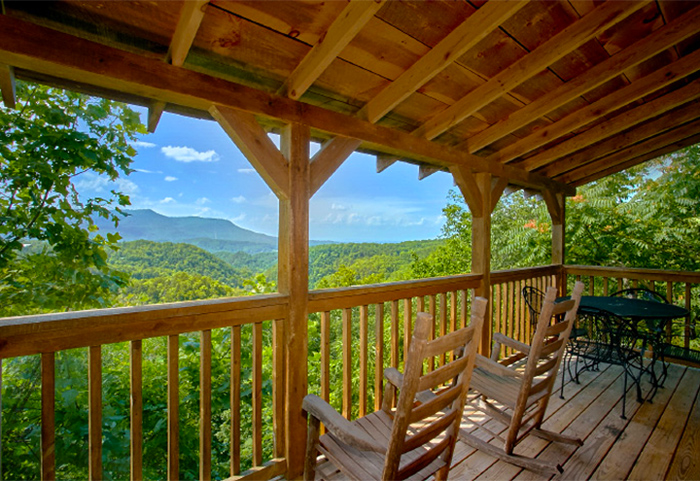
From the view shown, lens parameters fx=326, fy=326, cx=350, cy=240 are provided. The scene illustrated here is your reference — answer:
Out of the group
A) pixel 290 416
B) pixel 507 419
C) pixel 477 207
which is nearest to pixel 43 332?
pixel 290 416

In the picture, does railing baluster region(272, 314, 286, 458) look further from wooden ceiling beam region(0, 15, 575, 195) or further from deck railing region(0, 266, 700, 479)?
wooden ceiling beam region(0, 15, 575, 195)

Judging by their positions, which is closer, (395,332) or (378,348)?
(378,348)

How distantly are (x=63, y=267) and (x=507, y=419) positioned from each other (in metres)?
3.36

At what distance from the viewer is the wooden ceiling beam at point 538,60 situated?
72.2 inches

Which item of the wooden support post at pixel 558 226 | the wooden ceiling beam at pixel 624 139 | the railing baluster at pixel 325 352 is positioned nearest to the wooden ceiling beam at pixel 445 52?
the railing baluster at pixel 325 352

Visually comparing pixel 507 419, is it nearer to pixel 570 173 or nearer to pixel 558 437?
pixel 558 437

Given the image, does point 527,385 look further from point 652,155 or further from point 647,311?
point 652,155

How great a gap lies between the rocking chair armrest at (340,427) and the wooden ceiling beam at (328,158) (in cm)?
120

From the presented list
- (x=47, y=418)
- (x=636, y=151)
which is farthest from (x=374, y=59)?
(x=636, y=151)

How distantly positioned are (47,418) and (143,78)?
1498 millimetres

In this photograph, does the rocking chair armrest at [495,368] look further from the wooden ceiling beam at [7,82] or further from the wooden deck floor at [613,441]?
the wooden ceiling beam at [7,82]

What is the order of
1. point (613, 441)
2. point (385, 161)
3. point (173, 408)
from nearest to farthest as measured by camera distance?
point (173, 408) < point (613, 441) < point (385, 161)

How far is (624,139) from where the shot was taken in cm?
365

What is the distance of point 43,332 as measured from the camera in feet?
4.15
